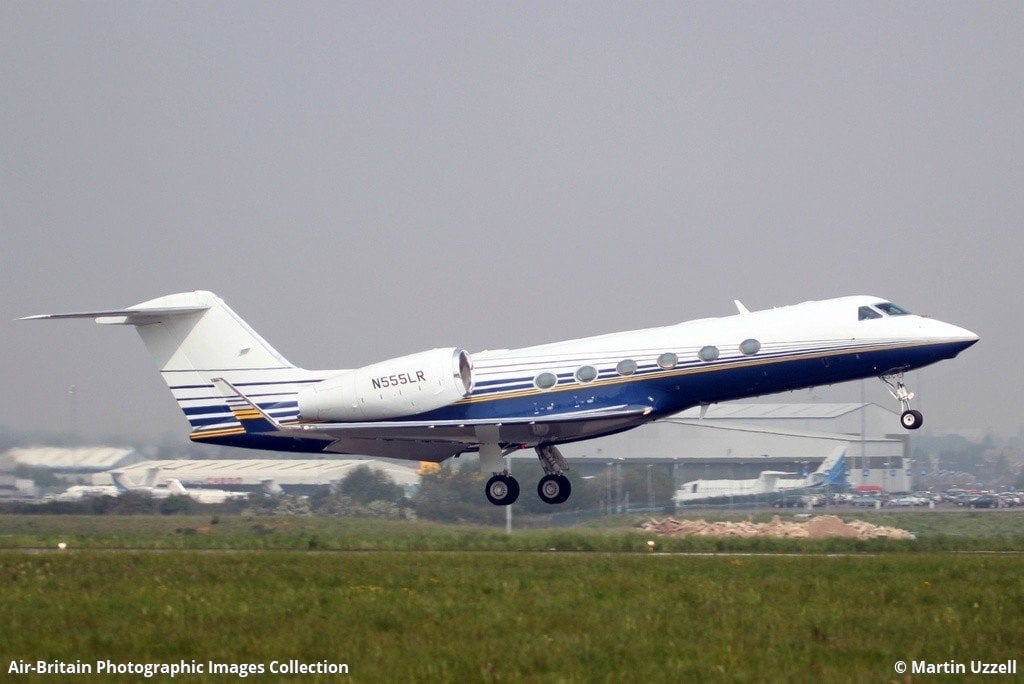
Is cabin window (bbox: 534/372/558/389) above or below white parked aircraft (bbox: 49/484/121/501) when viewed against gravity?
above

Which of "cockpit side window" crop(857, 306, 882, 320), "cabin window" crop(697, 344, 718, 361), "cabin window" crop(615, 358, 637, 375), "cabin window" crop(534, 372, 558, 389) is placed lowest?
"cabin window" crop(534, 372, 558, 389)

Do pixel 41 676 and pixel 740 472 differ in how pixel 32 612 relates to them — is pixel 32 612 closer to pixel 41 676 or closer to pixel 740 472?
pixel 41 676

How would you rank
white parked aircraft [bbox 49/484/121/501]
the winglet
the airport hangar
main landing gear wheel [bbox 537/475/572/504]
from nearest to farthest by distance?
the winglet
main landing gear wheel [bbox 537/475/572/504]
white parked aircraft [bbox 49/484/121/501]
the airport hangar

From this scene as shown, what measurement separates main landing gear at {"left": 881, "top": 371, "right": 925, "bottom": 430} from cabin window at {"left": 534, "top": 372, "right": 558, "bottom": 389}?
6.60 metres

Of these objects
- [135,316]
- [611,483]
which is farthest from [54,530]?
[611,483]

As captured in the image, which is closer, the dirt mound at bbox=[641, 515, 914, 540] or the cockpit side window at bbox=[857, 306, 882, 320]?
the cockpit side window at bbox=[857, 306, 882, 320]

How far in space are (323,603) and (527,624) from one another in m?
2.39

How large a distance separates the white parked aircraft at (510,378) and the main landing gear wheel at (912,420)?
0.04 m

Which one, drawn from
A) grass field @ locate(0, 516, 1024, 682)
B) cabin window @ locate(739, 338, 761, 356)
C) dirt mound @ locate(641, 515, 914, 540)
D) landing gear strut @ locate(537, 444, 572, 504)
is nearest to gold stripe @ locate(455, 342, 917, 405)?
cabin window @ locate(739, 338, 761, 356)

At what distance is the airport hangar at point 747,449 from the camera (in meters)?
40.7

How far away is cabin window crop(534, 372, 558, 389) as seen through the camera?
84.1 feet

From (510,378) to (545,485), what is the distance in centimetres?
266

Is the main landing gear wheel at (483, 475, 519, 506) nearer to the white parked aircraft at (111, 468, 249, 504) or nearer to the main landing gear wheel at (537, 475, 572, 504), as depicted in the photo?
the main landing gear wheel at (537, 475, 572, 504)

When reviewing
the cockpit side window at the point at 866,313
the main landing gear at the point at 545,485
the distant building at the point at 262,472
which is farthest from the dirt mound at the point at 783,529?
the distant building at the point at 262,472
